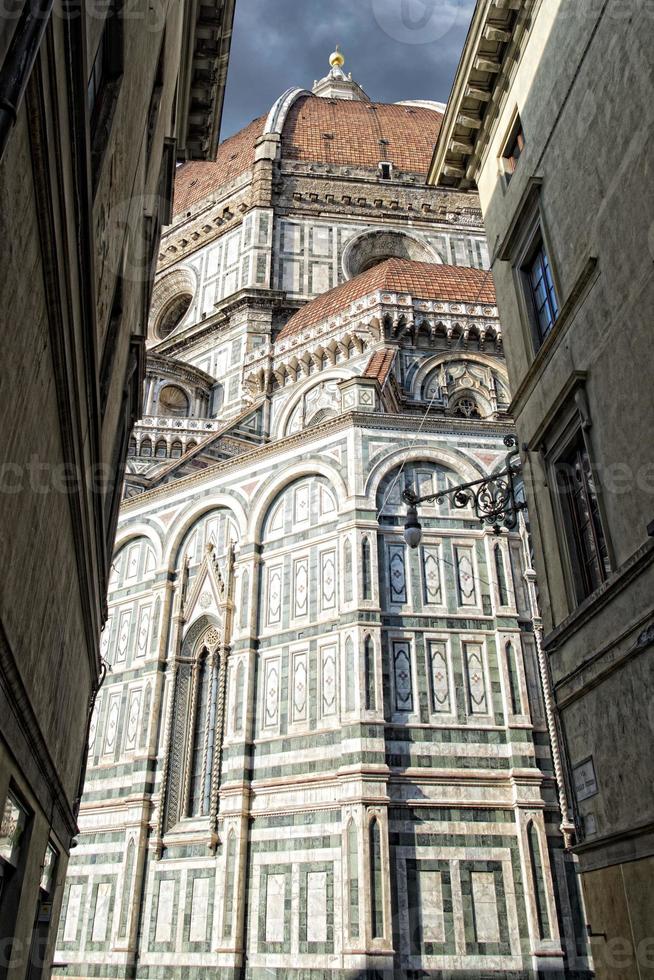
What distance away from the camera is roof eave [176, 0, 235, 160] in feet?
41.1

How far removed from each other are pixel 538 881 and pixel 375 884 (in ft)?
9.30

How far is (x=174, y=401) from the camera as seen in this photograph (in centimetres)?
3209

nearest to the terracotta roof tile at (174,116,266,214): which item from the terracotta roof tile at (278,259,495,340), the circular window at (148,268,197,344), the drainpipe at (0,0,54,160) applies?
the circular window at (148,268,197,344)

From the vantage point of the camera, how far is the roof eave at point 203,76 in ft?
41.1

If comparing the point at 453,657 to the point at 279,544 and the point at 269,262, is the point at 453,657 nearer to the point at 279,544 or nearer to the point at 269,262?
the point at 279,544

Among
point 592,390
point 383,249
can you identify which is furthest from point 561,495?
point 383,249

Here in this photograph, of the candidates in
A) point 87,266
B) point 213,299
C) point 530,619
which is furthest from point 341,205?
point 87,266

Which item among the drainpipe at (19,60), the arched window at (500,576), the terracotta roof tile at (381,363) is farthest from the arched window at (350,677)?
the drainpipe at (19,60)

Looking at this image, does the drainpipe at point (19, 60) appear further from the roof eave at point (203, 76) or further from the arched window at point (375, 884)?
the arched window at point (375, 884)

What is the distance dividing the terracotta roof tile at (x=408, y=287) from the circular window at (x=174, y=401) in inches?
190

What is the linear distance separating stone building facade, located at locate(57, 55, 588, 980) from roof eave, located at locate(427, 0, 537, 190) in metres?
7.16

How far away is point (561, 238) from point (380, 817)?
1036cm

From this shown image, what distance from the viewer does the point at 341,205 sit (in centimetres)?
3884

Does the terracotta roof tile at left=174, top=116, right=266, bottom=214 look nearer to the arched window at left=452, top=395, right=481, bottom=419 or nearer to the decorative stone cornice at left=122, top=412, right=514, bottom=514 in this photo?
the arched window at left=452, top=395, right=481, bottom=419
